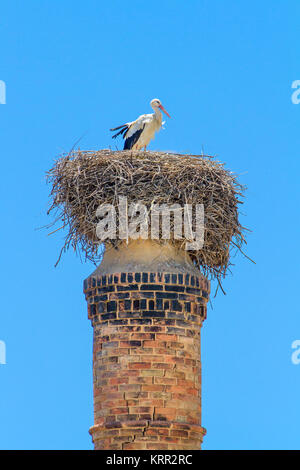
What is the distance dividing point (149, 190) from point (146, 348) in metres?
2.39

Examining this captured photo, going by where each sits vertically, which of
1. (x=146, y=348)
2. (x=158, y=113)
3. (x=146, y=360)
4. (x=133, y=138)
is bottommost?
(x=146, y=360)

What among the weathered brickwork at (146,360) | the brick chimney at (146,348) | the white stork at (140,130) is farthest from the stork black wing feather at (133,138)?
the weathered brickwork at (146,360)

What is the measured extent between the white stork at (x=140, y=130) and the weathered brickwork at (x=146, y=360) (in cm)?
447

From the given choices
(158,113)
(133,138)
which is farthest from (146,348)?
(158,113)

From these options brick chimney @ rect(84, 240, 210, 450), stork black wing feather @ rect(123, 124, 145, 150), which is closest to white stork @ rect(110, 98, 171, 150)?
stork black wing feather @ rect(123, 124, 145, 150)

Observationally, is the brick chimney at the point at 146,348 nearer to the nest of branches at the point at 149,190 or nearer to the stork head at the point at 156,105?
the nest of branches at the point at 149,190

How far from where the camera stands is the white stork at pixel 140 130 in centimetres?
2427

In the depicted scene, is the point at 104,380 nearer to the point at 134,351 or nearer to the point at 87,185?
the point at 134,351

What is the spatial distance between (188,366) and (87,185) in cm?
315

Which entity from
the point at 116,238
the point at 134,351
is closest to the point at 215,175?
the point at 116,238

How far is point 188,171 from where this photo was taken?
20781 mm

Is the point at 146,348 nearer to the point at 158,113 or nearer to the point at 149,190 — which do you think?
the point at 149,190

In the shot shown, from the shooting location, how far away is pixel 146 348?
19.8 metres
